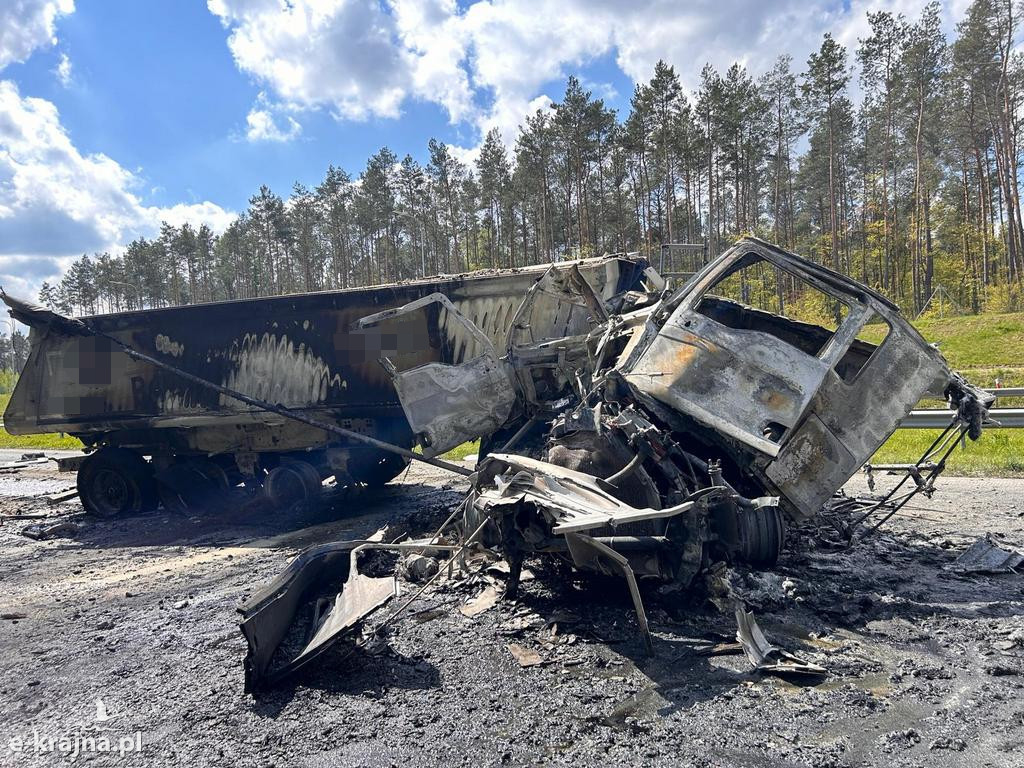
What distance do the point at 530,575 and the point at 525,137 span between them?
26108mm

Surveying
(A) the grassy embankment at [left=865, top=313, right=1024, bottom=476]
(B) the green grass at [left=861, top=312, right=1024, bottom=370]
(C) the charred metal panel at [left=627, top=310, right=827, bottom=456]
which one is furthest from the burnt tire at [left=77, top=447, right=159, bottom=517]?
(B) the green grass at [left=861, top=312, right=1024, bottom=370]

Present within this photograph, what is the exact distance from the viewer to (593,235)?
29547mm

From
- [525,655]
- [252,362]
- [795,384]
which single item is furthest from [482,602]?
[252,362]

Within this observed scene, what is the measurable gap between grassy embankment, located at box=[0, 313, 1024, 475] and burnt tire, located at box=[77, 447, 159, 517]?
9.69 ft

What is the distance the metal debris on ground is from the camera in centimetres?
418

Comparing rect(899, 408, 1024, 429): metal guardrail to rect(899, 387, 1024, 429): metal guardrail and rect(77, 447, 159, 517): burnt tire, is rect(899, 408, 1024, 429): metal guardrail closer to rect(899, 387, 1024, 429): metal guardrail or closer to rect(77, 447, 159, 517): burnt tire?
rect(899, 387, 1024, 429): metal guardrail

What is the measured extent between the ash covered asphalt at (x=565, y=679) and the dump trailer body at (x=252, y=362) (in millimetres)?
3234

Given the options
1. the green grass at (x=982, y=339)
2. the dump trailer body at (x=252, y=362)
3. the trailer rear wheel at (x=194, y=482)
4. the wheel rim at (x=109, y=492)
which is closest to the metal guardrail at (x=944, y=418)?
the dump trailer body at (x=252, y=362)

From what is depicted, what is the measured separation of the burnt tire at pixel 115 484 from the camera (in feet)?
28.5

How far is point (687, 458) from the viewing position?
12.6 feet

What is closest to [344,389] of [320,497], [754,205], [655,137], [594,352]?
[320,497]

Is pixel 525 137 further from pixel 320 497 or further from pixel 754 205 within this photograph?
pixel 320 497

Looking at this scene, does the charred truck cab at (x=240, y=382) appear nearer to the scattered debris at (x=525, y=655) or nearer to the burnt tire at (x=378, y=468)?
the burnt tire at (x=378, y=468)
